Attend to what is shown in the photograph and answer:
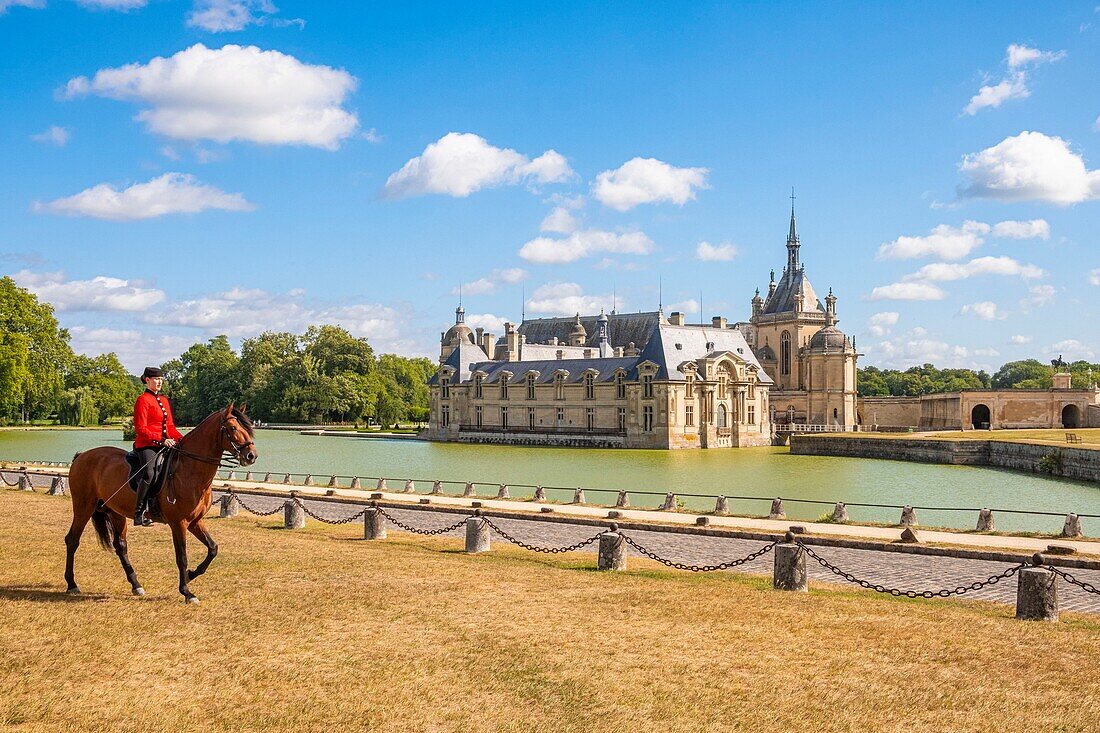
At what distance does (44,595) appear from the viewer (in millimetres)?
10695

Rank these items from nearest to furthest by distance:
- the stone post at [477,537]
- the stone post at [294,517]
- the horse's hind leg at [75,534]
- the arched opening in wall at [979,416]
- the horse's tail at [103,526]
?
1. the horse's hind leg at [75,534]
2. the horse's tail at [103,526]
3. the stone post at [477,537]
4. the stone post at [294,517]
5. the arched opening in wall at [979,416]

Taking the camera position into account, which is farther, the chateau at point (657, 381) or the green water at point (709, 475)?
the chateau at point (657, 381)

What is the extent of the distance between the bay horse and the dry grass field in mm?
416

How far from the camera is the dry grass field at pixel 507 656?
7.21 m

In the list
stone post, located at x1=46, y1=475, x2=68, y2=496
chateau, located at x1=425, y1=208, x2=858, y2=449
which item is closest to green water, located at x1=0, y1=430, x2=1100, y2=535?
chateau, located at x1=425, y1=208, x2=858, y2=449

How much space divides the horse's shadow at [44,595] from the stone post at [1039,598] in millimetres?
9792

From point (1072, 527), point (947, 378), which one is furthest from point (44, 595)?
point (947, 378)

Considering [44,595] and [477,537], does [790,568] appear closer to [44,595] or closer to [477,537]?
[477,537]

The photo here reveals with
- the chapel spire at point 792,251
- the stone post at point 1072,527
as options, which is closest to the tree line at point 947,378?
the chapel spire at point 792,251

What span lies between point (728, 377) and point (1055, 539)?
5302 cm

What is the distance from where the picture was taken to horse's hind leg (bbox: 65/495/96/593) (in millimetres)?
10992

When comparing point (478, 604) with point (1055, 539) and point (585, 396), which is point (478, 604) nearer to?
point (1055, 539)

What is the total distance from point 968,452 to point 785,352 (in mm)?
43562

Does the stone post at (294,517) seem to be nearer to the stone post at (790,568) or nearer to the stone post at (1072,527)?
the stone post at (790,568)
